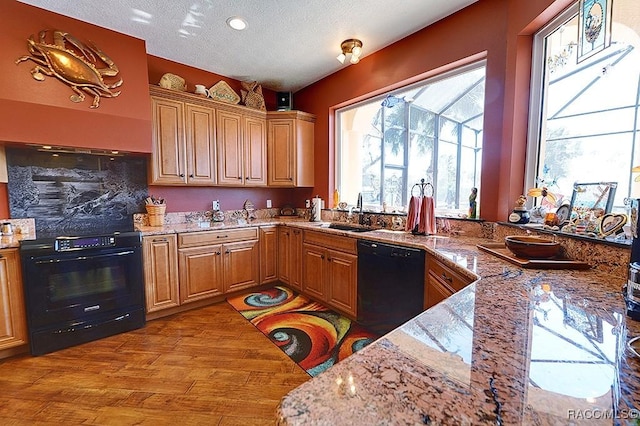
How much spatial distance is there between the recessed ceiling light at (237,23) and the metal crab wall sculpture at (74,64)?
1.14 metres

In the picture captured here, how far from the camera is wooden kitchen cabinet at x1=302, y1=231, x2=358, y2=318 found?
267 cm

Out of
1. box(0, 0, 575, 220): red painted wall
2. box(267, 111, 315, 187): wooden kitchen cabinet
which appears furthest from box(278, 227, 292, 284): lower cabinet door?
box(0, 0, 575, 220): red painted wall

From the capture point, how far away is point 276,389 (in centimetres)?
179

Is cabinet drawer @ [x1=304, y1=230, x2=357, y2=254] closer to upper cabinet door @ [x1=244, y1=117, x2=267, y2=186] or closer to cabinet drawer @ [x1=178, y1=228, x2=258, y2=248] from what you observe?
cabinet drawer @ [x1=178, y1=228, x2=258, y2=248]

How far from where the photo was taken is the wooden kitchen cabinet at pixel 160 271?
2.66 metres

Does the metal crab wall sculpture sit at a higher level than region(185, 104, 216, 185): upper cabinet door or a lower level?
higher

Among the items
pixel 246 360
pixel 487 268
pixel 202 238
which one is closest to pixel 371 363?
Answer: pixel 487 268

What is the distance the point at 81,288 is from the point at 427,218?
9.90 ft

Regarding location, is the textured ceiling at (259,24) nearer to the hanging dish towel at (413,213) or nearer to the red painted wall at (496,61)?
the red painted wall at (496,61)

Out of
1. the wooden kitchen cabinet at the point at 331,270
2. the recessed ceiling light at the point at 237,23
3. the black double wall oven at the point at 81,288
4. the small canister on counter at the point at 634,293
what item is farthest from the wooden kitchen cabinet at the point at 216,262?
the small canister on counter at the point at 634,293

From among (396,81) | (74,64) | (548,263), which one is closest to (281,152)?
(396,81)

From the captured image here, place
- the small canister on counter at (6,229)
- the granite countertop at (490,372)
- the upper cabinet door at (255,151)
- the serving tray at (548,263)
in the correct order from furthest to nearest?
1. the upper cabinet door at (255,151)
2. the small canister on counter at (6,229)
3. the serving tray at (548,263)
4. the granite countertop at (490,372)

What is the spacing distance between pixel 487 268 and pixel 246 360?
69.4 inches

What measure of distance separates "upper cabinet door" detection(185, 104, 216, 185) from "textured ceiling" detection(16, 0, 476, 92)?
0.63 metres
